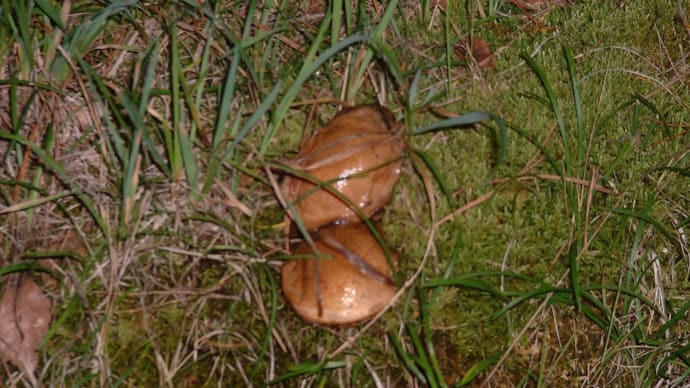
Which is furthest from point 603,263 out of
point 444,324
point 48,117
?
point 48,117

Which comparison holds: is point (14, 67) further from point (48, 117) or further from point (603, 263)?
point (603, 263)

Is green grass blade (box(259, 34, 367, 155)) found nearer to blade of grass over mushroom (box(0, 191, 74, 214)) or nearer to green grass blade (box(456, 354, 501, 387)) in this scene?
blade of grass over mushroom (box(0, 191, 74, 214))

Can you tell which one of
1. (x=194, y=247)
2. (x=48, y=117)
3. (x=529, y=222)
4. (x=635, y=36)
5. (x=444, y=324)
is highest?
(x=48, y=117)

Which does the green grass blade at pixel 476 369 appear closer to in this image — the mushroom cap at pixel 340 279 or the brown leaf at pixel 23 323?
the mushroom cap at pixel 340 279

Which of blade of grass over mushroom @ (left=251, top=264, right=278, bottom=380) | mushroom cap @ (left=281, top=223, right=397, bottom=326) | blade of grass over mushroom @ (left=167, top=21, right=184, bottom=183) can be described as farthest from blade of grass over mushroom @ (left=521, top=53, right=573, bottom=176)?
blade of grass over mushroom @ (left=167, top=21, right=184, bottom=183)

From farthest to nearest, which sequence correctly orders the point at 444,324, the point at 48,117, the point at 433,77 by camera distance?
the point at 433,77 → the point at 48,117 → the point at 444,324

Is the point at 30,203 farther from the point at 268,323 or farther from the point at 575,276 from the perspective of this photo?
the point at 575,276

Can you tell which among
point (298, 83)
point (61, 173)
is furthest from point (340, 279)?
point (61, 173)
